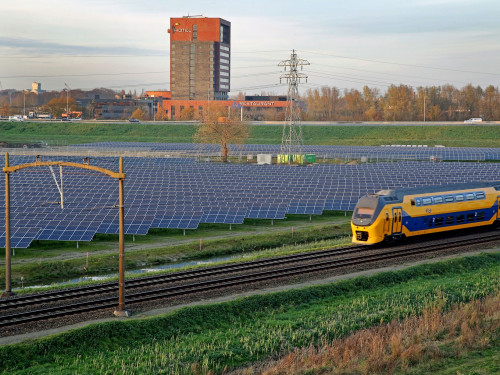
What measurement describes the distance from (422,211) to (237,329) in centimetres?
1844

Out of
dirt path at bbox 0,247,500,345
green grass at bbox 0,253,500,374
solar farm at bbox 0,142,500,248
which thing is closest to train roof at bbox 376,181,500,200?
dirt path at bbox 0,247,500,345

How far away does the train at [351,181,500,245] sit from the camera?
37.1 meters

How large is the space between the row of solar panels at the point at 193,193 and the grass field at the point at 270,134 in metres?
57.0

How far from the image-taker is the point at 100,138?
141875 millimetres

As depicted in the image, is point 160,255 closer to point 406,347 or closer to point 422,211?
point 422,211

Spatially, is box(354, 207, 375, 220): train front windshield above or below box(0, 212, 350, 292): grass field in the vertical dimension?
above

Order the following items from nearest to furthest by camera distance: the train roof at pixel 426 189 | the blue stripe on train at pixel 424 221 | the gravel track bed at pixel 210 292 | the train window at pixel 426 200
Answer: the gravel track bed at pixel 210 292 → the train roof at pixel 426 189 → the blue stripe on train at pixel 424 221 → the train window at pixel 426 200

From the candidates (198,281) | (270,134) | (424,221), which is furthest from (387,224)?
(270,134)

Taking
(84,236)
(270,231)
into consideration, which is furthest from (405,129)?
(84,236)

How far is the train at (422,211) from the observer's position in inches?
1460

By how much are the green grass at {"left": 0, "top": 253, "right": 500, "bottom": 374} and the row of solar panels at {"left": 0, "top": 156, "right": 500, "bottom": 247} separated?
51.6 feet

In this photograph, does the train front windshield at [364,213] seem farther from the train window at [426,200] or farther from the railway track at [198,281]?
the train window at [426,200]

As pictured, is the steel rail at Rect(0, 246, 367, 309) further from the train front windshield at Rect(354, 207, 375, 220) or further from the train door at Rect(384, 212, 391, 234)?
the train front windshield at Rect(354, 207, 375, 220)

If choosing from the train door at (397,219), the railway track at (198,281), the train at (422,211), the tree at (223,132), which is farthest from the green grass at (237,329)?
the tree at (223,132)
